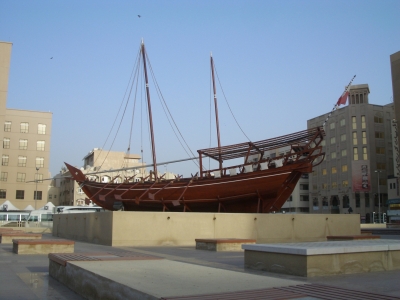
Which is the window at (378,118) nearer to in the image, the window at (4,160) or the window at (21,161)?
the window at (21,161)

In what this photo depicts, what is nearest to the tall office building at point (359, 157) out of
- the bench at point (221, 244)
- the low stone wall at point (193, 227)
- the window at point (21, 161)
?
Answer: the window at point (21, 161)

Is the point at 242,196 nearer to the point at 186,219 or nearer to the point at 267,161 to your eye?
the point at 267,161

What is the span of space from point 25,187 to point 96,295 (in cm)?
6363

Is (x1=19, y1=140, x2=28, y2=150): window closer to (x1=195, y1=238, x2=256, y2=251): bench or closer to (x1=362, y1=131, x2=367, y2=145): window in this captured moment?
(x1=362, y1=131, x2=367, y2=145): window

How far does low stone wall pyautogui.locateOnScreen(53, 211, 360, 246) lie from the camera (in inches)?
632

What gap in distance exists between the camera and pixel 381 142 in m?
71.4

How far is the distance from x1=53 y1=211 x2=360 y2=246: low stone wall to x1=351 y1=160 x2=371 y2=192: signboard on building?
165 ft

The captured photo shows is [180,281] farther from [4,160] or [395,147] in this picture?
[395,147]

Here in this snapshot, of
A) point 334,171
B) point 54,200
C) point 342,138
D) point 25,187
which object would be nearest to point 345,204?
point 334,171

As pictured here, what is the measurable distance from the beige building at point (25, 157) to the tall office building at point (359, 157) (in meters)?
47.6

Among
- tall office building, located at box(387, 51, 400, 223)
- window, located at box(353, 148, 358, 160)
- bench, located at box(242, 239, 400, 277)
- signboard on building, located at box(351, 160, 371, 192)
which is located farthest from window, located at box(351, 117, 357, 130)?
bench, located at box(242, 239, 400, 277)

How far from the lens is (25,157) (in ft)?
215

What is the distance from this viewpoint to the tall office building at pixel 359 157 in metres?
68.8

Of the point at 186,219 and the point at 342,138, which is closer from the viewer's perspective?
the point at 186,219
